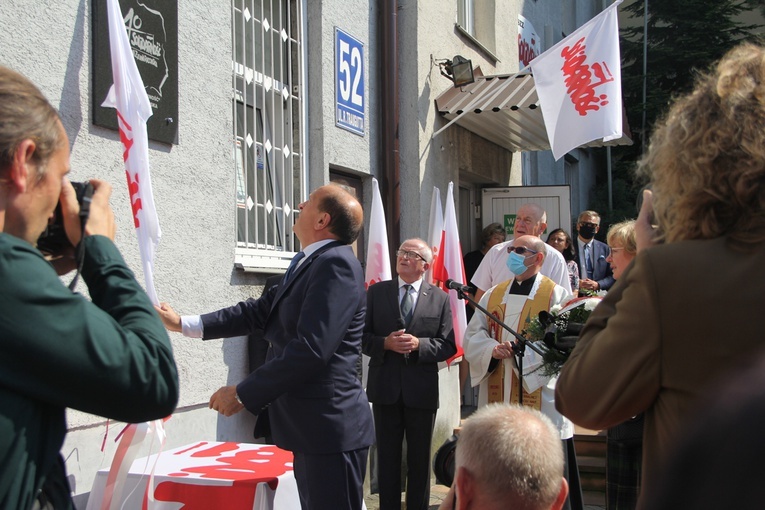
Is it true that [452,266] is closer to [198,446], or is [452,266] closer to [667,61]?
[198,446]

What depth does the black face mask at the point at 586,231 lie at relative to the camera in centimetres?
898

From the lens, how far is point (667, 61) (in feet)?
72.7

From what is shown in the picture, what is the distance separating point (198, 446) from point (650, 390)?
354cm

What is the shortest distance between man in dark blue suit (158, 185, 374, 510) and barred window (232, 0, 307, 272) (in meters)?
2.02

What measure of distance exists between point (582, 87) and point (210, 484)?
5.32 m

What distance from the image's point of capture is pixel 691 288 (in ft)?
4.92

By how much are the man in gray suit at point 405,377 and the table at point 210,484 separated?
162cm

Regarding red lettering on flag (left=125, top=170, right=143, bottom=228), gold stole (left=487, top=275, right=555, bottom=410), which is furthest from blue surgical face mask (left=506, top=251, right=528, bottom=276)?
red lettering on flag (left=125, top=170, right=143, bottom=228)

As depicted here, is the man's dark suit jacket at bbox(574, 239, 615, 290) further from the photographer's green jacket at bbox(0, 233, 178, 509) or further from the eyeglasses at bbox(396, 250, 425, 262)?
the photographer's green jacket at bbox(0, 233, 178, 509)

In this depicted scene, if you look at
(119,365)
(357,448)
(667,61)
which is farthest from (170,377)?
(667,61)

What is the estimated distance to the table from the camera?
3.72 meters

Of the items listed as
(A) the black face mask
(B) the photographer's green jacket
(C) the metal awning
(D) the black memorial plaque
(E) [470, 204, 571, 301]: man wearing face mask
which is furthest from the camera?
(A) the black face mask

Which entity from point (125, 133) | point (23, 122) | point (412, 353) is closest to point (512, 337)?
point (412, 353)

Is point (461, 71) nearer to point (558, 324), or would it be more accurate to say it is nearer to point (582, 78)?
point (582, 78)
